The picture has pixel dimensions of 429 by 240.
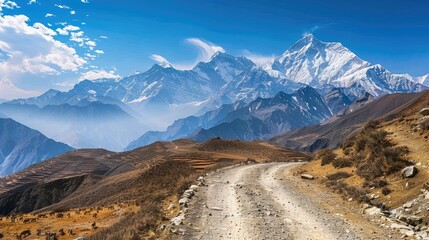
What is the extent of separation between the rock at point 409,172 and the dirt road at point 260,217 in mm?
5580

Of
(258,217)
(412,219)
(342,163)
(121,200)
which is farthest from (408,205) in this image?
(121,200)

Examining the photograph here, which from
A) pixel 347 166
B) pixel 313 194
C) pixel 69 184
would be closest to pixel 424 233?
pixel 313 194

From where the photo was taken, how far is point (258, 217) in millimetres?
18422

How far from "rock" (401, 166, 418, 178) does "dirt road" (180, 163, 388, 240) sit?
558 centimetres

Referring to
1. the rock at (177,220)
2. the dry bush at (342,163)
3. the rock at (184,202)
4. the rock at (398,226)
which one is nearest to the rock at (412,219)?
the rock at (398,226)

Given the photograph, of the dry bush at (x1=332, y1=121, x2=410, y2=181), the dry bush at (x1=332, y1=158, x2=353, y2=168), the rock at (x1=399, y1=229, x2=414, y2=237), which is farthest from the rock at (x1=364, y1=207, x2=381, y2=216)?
the dry bush at (x1=332, y1=158, x2=353, y2=168)

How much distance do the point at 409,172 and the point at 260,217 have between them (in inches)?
373

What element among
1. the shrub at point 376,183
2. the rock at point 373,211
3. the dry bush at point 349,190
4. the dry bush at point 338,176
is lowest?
the rock at point 373,211

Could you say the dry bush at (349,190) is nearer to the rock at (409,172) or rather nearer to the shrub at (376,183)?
the shrub at (376,183)

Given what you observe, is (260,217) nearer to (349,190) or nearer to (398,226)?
(398,226)

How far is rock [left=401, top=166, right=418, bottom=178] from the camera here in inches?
819

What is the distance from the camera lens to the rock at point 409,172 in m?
20.8

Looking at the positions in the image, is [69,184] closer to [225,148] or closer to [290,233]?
[225,148]

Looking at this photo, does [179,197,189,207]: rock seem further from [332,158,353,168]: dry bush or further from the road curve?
[332,158,353,168]: dry bush
